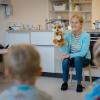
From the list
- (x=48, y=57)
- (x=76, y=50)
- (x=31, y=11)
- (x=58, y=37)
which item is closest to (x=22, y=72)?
(x=76, y=50)

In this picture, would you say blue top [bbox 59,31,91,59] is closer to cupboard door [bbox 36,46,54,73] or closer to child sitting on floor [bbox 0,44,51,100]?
cupboard door [bbox 36,46,54,73]

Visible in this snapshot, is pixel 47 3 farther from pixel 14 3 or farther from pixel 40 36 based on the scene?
pixel 40 36

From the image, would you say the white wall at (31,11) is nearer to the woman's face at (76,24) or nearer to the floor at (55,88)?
the floor at (55,88)

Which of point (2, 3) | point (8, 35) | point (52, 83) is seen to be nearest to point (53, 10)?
point (2, 3)

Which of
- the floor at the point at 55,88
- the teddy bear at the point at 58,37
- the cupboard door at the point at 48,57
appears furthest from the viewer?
the cupboard door at the point at 48,57

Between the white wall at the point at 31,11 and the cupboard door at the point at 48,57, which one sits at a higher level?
the white wall at the point at 31,11

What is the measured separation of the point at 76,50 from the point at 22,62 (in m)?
3.02

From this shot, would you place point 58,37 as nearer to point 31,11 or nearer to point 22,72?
point 31,11

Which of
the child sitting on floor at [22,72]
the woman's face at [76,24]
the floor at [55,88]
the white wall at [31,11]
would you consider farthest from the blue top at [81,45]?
the child sitting on floor at [22,72]

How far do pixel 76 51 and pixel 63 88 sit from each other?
24.0 inches

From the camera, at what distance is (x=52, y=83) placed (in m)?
4.64

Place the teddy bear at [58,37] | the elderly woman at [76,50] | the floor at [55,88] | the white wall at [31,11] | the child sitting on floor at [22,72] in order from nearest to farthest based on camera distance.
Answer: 1. the child sitting on floor at [22,72]
2. the floor at [55,88]
3. the elderly woman at [76,50]
4. the teddy bear at [58,37]
5. the white wall at [31,11]

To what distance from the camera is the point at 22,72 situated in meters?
1.28

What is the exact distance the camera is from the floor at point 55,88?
12.5 feet
